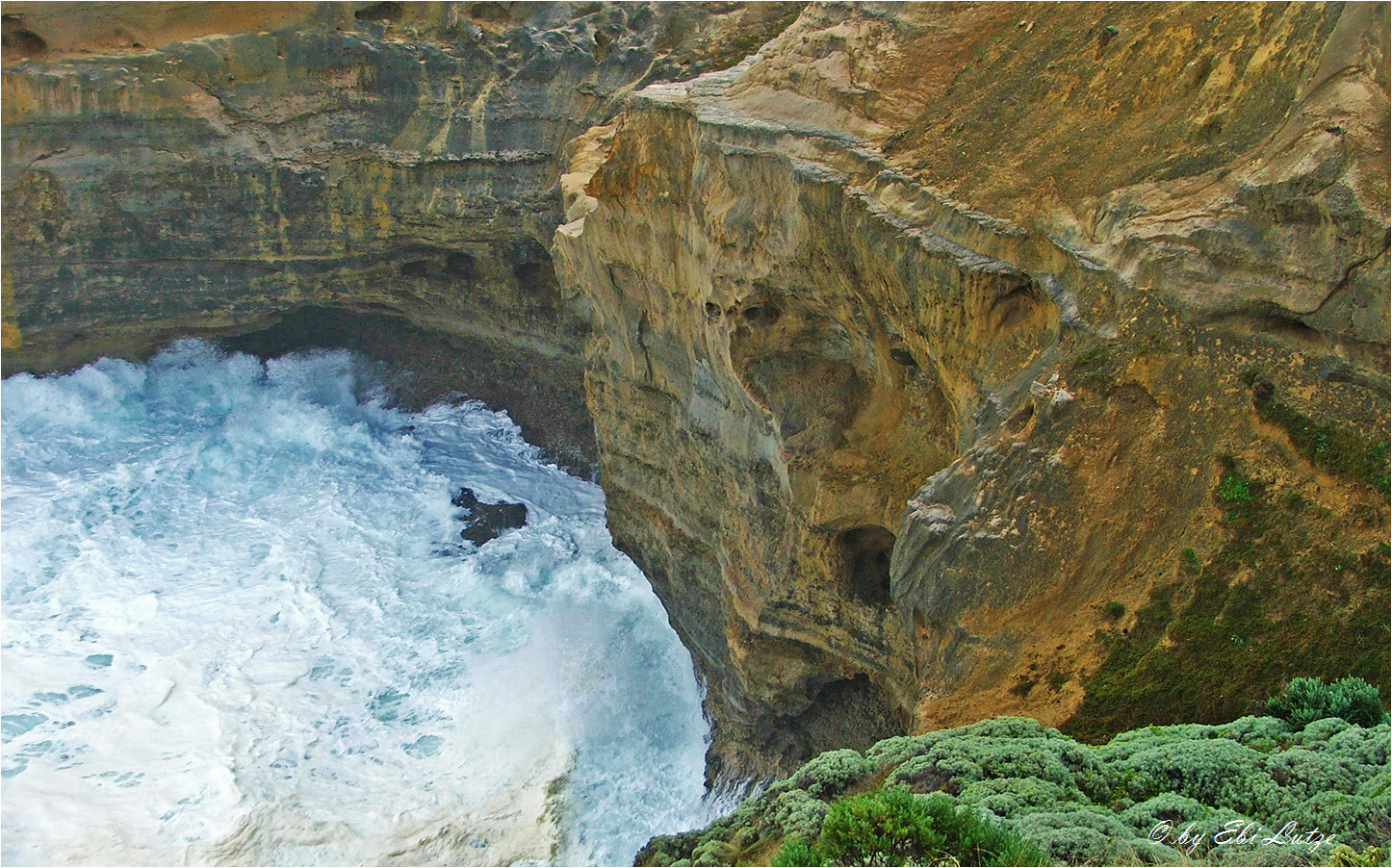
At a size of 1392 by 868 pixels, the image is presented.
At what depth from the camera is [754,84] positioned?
51.3 ft

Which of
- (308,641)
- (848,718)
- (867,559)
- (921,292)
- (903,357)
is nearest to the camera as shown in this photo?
(921,292)

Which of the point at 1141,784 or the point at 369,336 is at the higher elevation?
the point at 369,336

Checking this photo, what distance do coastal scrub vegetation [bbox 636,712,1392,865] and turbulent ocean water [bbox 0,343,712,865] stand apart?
8192 millimetres

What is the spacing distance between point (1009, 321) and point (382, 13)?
17927mm

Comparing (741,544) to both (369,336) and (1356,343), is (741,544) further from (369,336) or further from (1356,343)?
(369,336)

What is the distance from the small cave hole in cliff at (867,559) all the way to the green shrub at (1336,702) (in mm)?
6107

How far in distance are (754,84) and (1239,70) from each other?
248 inches

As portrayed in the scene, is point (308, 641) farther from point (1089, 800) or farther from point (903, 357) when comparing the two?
point (1089, 800)

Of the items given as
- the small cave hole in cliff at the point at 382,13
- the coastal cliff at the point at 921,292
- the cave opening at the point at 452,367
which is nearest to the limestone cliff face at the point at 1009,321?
the coastal cliff at the point at 921,292

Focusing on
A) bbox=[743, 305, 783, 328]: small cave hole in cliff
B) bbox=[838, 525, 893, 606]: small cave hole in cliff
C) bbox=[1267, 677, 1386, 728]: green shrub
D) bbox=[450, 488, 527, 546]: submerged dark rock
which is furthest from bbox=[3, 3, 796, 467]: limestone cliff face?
bbox=[1267, 677, 1386, 728]: green shrub

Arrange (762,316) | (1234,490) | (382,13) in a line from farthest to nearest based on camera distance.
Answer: (382,13)
(762,316)
(1234,490)

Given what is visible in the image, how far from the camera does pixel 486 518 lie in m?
25.8

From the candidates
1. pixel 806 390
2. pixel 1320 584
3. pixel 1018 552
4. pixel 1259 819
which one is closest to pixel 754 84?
pixel 806 390

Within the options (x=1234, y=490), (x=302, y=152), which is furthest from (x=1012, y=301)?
(x=302, y=152)
